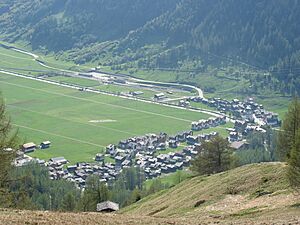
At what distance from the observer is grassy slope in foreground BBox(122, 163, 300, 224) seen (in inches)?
1756

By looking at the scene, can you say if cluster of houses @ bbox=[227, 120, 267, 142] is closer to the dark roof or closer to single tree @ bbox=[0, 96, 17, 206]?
the dark roof

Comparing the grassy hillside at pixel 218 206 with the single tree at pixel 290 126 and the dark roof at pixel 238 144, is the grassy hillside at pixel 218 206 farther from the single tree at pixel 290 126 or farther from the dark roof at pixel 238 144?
the dark roof at pixel 238 144

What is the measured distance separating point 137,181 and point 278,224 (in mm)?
107011

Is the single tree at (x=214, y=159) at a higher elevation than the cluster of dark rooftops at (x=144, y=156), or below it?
higher

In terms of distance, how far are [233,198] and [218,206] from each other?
11.7 feet

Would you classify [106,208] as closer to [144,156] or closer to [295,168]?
[295,168]

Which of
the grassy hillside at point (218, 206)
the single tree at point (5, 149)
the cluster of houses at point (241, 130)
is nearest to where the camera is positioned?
the grassy hillside at point (218, 206)

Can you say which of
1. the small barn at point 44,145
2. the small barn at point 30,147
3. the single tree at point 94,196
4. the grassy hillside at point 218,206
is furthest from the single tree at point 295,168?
the small barn at point 44,145

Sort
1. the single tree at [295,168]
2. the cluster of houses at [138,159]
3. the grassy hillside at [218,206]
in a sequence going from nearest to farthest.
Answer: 1. the grassy hillside at [218,206]
2. the single tree at [295,168]
3. the cluster of houses at [138,159]

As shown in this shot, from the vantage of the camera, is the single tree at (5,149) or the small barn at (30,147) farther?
the small barn at (30,147)

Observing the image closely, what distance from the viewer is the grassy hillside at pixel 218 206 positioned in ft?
125

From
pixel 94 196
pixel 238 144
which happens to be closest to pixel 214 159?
pixel 94 196

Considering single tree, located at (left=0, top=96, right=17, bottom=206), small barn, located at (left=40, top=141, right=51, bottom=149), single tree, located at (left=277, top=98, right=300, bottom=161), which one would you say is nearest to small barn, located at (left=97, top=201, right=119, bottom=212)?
single tree, located at (left=277, top=98, right=300, bottom=161)

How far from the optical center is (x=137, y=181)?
142 meters
